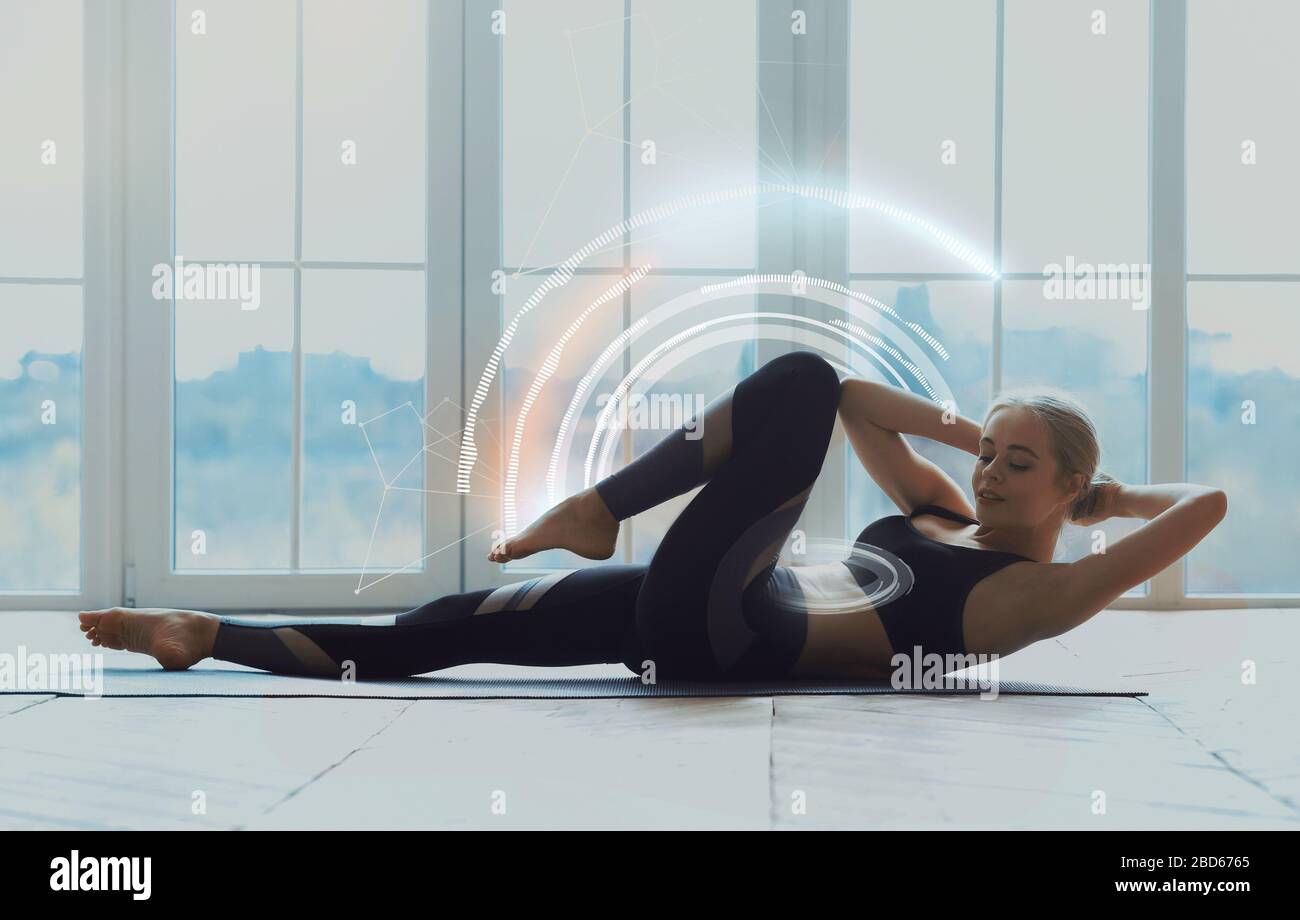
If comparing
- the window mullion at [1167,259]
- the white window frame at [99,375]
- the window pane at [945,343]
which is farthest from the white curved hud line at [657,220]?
the white window frame at [99,375]

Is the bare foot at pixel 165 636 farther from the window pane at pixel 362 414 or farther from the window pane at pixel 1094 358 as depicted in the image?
the window pane at pixel 1094 358

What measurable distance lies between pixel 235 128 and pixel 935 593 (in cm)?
231

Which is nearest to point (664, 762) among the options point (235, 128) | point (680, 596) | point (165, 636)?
point (680, 596)

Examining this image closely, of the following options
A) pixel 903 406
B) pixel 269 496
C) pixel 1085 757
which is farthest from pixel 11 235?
pixel 1085 757

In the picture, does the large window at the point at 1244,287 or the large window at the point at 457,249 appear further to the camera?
the large window at the point at 1244,287

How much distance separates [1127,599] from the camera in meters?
2.77

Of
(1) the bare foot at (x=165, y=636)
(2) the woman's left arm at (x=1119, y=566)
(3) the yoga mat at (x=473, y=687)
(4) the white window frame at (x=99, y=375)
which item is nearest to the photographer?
(2) the woman's left arm at (x=1119, y=566)

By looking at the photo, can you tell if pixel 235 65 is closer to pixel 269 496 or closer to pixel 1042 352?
pixel 269 496

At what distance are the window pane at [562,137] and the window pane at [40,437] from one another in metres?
1.29

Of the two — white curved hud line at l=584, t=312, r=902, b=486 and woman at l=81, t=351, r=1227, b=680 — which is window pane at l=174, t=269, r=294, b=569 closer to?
white curved hud line at l=584, t=312, r=902, b=486

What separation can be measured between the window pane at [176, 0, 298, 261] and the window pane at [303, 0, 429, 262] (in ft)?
0.21

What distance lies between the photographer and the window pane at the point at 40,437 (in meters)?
2.75
